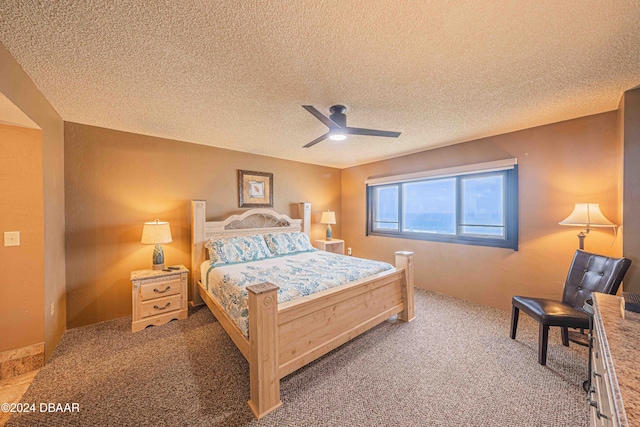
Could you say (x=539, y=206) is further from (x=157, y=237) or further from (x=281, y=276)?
(x=157, y=237)

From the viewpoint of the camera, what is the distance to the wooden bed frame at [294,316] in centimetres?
163

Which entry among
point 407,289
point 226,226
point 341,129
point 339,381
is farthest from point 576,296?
point 226,226

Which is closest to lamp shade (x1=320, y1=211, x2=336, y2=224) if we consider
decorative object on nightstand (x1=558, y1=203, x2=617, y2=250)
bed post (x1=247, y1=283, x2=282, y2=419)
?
bed post (x1=247, y1=283, x2=282, y2=419)

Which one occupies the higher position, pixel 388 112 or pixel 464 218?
pixel 388 112

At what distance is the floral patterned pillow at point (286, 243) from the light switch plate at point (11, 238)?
2.55m

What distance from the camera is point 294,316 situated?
186 centimetres

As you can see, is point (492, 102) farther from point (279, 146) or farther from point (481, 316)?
point (279, 146)

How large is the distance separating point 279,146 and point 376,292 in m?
2.69

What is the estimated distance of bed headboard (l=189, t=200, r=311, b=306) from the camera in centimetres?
345

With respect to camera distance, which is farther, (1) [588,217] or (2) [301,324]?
(1) [588,217]

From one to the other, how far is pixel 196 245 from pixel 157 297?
82cm

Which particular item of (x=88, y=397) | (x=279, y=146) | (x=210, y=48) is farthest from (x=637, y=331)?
(x=279, y=146)

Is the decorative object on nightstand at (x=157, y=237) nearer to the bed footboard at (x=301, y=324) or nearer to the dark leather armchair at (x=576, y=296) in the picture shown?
the bed footboard at (x=301, y=324)

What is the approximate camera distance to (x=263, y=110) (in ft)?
8.25
